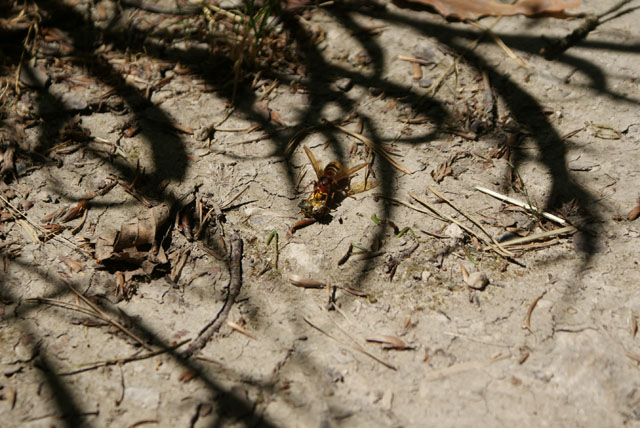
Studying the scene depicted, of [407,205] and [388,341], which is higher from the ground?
[407,205]

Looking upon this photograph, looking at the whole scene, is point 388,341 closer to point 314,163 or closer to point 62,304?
point 314,163

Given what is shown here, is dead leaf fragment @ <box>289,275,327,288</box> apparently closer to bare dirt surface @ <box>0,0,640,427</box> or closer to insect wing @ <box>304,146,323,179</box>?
bare dirt surface @ <box>0,0,640,427</box>

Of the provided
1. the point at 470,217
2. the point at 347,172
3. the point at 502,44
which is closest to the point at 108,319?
the point at 347,172

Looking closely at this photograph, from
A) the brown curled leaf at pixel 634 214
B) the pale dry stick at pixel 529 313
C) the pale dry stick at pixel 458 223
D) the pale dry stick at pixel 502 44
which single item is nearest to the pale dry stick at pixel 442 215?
the pale dry stick at pixel 458 223

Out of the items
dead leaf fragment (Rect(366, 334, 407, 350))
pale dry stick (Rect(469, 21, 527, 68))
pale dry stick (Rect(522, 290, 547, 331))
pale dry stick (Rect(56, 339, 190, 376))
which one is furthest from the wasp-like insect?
pale dry stick (Rect(469, 21, 527, 68))

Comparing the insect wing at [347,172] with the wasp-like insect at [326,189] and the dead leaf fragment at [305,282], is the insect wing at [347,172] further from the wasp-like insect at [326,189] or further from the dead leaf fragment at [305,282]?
the dead leaf fragment at [305,282]

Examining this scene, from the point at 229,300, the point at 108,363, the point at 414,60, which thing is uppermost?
the point at 414,60

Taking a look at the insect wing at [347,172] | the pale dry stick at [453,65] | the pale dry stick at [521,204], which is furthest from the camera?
the pale dry stick at [453,65]
